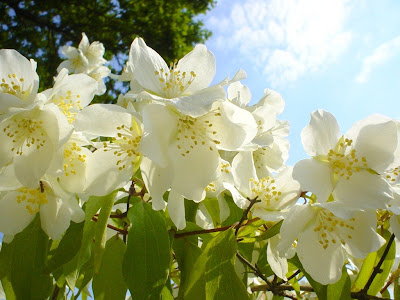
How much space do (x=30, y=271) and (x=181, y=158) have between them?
1.37ft

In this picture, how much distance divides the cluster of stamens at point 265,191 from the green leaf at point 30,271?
509mm

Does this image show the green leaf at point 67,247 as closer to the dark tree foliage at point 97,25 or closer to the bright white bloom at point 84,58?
the bright white bloom at point 84,58

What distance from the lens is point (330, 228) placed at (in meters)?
0.95

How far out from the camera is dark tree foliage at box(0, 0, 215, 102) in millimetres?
8828

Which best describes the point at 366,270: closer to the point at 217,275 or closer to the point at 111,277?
the point at 217,275

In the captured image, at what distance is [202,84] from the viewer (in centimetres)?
94

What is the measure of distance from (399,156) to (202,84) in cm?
51

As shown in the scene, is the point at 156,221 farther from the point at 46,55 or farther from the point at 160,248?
the point at 46,55

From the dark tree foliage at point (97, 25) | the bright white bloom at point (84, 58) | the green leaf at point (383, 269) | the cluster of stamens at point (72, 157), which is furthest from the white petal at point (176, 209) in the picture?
the dark tree foliage at point (97, 25)

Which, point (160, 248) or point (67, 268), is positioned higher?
point (160, 248)

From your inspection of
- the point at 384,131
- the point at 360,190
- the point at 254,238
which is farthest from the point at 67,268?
the point at 384,131

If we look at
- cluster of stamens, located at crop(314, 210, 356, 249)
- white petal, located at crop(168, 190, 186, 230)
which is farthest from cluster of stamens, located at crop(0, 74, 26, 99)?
cluster of stamens, located at crop(314, 210, 356, 249)

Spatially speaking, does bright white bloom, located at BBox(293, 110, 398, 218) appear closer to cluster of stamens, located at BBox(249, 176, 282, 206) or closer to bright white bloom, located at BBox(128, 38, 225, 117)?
cluster of stamens, located at BBox(249, 176, 282, 206)

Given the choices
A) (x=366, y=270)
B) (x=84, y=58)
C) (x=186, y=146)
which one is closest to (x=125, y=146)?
(x=186, y=146)
